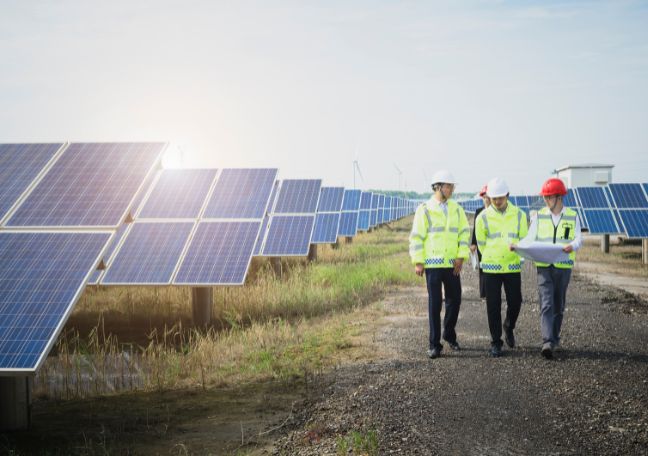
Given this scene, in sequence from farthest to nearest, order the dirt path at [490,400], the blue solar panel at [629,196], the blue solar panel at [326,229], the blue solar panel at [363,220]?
the blue solar panel at [363,220] → the blue solar panel at [629,196] → the blue solar panel at [326,229] → the dirt path at [490,400]

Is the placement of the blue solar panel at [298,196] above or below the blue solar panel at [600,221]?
above

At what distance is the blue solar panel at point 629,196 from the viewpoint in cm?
2571

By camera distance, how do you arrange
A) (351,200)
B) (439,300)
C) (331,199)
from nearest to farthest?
(439,300) < (331,199) < (351,200)

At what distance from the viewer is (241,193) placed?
1443cm

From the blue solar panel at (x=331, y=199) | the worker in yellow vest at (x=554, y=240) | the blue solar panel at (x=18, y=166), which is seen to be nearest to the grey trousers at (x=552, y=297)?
the worker in yellow vest at (x=554, y=240)

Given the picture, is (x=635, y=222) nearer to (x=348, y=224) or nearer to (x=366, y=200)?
(x=348, y=224)

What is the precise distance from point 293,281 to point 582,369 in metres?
9.45

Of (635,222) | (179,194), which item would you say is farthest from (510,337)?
(635,222)

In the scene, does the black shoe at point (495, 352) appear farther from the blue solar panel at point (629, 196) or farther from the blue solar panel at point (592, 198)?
the blue solar panel at point (592, 198)

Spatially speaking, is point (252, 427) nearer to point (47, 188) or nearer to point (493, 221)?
point (493, 221)

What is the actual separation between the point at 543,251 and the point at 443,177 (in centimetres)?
157

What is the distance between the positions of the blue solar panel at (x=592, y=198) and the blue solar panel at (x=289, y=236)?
47.0 feet

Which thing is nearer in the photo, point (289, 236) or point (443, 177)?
point (443, 177)

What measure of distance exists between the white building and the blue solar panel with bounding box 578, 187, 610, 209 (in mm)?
25305
